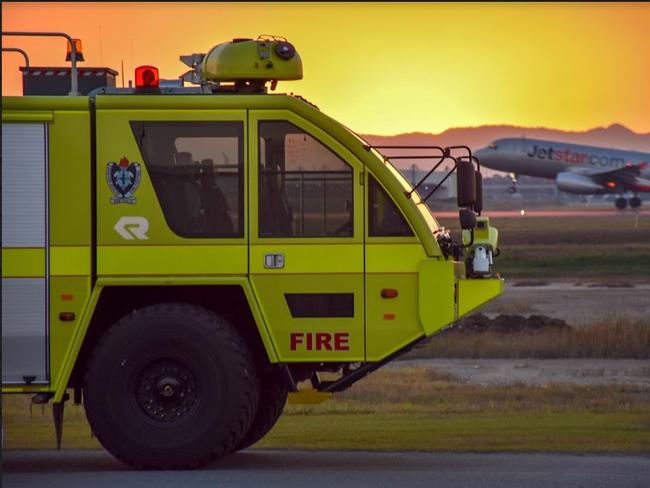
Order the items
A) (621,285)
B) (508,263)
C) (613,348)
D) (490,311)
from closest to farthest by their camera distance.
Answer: (613,348), (490,311), (621,285), (508,263)

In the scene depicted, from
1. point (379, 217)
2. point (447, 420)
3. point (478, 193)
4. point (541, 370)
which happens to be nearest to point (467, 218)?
point (478, 193)

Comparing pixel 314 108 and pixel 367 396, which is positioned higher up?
pixel 314 108

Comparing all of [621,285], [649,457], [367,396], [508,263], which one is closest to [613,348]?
[367,396]

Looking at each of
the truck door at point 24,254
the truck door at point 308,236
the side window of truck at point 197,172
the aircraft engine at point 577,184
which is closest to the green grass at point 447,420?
the truck door at point 308,236

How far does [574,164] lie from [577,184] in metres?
4.35

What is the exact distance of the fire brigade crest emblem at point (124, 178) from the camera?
10586 millimetres

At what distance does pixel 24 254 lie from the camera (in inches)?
414

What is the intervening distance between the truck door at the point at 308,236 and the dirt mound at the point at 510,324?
1815cm

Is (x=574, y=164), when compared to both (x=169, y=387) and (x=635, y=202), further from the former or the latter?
(x=169, y=387)

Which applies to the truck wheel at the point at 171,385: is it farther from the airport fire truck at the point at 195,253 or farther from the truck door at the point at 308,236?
the truck door at the point at 308,236

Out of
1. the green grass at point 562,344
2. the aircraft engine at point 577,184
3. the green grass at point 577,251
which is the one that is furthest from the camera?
the aircraft engine at point 577,184

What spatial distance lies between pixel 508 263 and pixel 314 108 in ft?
119

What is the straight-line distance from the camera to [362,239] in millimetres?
10594

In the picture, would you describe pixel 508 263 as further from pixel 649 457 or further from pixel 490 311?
pixel 649 457
